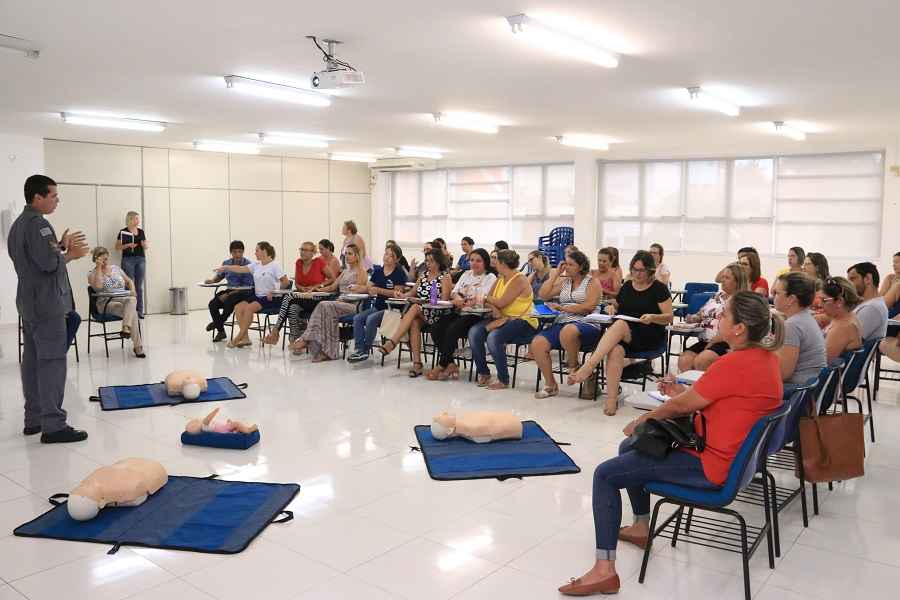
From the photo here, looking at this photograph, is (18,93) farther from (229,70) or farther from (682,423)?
(682,423)

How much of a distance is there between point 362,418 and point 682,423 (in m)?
3.19

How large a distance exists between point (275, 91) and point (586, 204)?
7.44 metres

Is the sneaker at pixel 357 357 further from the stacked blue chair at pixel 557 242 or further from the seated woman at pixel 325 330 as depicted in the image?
the stacked blue chair at pixel 557 242

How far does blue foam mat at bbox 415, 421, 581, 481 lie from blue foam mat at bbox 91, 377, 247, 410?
2122mm

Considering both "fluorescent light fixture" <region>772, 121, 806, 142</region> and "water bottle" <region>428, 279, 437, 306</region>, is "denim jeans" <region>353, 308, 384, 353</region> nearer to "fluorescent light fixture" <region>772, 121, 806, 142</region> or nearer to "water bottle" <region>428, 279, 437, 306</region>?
"water bottle" <region>428, 279, 437, 306</region>

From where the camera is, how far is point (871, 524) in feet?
12.5

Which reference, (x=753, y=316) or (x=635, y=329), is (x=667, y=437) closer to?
(x=753, y=316)

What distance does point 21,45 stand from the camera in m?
5.34

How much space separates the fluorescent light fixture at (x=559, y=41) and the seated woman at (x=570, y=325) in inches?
74.2

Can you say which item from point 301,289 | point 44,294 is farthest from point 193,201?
point 44,294

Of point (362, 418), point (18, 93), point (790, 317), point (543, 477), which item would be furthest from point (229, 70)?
point (790, 317)

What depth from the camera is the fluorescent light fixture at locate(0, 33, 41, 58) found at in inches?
206

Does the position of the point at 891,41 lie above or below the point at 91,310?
above

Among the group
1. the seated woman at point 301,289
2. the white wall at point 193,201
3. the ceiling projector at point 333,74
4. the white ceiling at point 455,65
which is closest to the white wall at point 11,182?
the white wall at point 193,201
